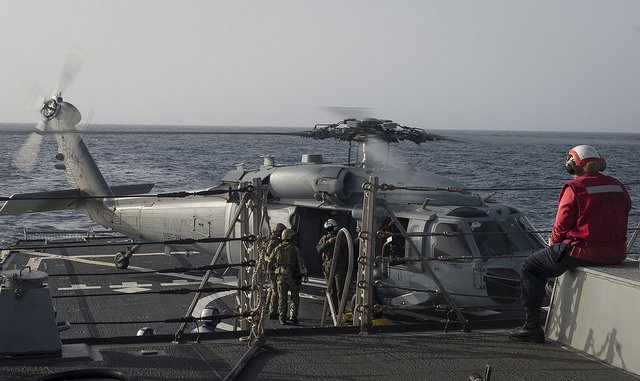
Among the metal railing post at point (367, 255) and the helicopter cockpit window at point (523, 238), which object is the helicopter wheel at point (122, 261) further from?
the metal railing post at point (367, 255)

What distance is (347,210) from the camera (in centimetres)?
1302

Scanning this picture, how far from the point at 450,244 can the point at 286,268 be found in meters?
2.73

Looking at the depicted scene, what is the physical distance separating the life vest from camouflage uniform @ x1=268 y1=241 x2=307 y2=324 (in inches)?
223

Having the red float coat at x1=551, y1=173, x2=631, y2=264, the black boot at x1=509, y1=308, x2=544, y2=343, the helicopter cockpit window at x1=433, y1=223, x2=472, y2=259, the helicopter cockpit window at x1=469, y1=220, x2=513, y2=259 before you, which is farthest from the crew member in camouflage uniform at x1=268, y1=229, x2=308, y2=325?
the red float coat at x1=551, y1=173, x2=631, y2=264

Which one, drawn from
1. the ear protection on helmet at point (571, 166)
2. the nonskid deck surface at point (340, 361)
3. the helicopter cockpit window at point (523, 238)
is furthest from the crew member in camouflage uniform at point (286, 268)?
the ear protection on helmet at point (571, 166)

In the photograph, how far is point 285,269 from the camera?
11.2 meters

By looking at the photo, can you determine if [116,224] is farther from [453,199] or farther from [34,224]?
[34,224]

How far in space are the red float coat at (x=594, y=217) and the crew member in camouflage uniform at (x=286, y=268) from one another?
18.4 ft

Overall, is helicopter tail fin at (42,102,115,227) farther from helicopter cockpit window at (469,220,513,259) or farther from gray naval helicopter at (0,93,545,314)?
helicopter cockpit window at (469,220,513,259)

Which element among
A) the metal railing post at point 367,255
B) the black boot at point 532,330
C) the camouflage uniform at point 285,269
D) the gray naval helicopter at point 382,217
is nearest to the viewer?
the black boot at point 532,330

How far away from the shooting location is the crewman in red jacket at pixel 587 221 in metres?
6.04

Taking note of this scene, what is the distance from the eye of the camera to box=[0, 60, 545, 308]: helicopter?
11.8 m

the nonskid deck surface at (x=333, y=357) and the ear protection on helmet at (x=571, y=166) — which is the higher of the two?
the ear protection on helmet at (x=571, y=166)

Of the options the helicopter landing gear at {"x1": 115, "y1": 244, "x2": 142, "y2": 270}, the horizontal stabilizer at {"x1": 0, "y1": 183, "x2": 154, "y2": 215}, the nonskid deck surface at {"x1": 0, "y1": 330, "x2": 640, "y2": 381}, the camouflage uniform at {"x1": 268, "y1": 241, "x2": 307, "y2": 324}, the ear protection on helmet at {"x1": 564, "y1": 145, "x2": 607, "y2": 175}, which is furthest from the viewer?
the horizontal stabilizer at {"x1": 0, "y1": 183, "x2": 154, "y2": 215}
